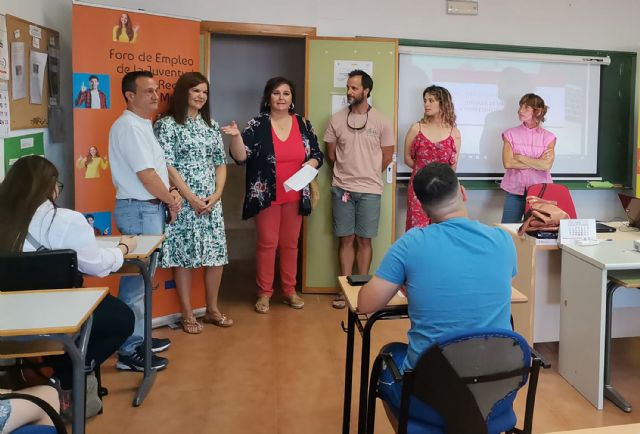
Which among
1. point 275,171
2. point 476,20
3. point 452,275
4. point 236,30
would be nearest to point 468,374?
point 452,275

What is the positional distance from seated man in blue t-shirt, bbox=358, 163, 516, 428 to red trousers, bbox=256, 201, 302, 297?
230 cm

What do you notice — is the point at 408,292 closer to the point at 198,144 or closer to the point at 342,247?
the point at 198,144

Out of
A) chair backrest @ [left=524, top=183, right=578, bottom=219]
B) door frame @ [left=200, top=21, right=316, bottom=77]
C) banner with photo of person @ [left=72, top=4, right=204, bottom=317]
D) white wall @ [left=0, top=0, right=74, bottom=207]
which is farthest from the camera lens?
door frame @ [left=200, top=21, right=316, bottom=77]

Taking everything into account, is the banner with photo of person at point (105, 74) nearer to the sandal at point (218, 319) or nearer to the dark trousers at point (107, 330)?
the sandal at point (218, 319)

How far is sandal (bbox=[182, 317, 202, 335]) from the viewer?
144 inches

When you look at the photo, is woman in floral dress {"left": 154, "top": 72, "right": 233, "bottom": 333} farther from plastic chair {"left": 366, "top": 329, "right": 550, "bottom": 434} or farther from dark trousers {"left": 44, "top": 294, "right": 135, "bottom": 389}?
plastic chair {"left": 366, "top": 329, "right": 550, "bottom": 434}

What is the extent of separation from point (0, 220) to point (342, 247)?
265 cm

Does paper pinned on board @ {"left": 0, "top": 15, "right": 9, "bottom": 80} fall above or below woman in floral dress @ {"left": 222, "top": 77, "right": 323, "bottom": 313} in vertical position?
above

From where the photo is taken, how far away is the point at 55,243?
212 centimetres

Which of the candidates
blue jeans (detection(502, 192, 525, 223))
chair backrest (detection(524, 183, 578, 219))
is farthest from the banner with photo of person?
blue jeans (detection(502, 192, 525, 223))

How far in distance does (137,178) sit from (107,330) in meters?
0.95

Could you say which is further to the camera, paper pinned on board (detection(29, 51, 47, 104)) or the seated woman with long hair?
paper pinned on board (detection(29, 51, 47, 104))

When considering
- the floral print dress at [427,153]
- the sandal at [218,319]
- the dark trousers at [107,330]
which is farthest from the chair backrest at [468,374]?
the floral print dress at [427,153]

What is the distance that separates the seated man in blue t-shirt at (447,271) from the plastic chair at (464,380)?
11 cm
